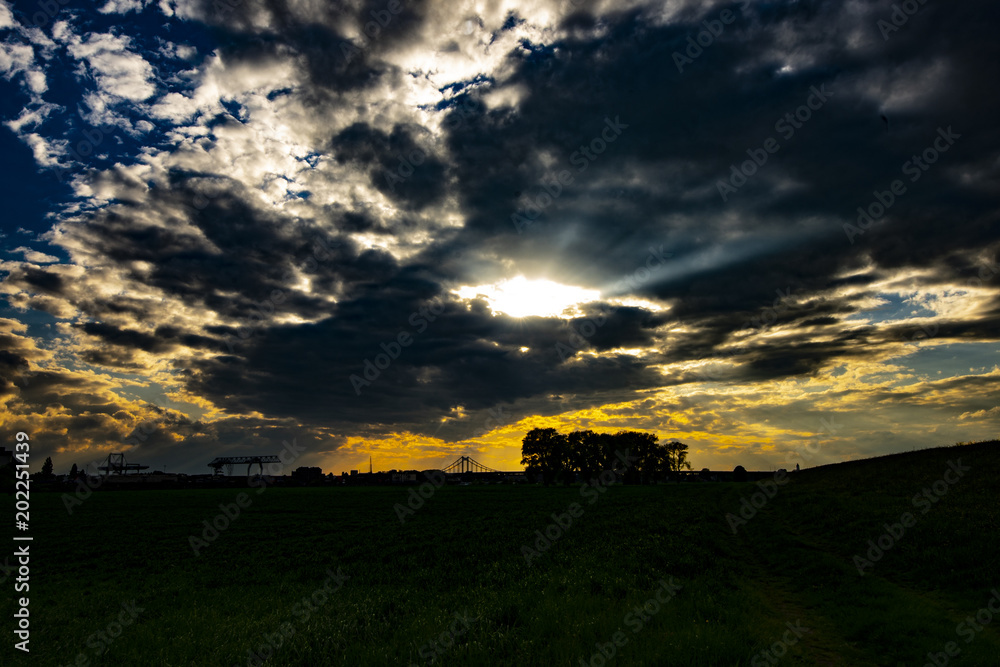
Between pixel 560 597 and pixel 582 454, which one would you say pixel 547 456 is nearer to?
→ pixel 582 454

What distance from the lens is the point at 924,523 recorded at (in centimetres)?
2125

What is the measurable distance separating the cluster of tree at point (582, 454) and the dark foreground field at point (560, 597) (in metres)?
128

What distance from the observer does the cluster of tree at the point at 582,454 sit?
15612cm

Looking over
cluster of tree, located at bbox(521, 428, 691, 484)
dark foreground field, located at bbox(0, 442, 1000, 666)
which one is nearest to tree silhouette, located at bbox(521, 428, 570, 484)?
cluster of tree, located at bbox(521, 428, 691, 484)

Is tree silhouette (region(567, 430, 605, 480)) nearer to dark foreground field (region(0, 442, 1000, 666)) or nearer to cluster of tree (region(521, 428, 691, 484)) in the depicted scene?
cluster of tree (region(521, 428, 691, 484))

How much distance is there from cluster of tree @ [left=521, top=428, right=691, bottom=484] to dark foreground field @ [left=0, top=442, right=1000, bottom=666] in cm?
12755

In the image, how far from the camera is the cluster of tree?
15612cm

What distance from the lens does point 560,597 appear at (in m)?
12.6

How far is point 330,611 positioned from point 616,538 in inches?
621

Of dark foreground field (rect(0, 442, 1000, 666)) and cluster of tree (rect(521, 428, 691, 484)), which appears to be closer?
dark foreground field (rect(0, 442, 1000, 666))

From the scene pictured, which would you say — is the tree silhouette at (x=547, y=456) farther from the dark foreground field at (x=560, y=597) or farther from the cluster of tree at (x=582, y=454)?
the dark foreground field at (x=560, y=597)

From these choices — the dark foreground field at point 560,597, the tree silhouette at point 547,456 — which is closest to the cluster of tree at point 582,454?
the tree silhouette at point 547,456

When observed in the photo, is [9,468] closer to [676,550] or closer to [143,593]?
[143,593]

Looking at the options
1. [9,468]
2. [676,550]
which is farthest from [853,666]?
[9,468]
